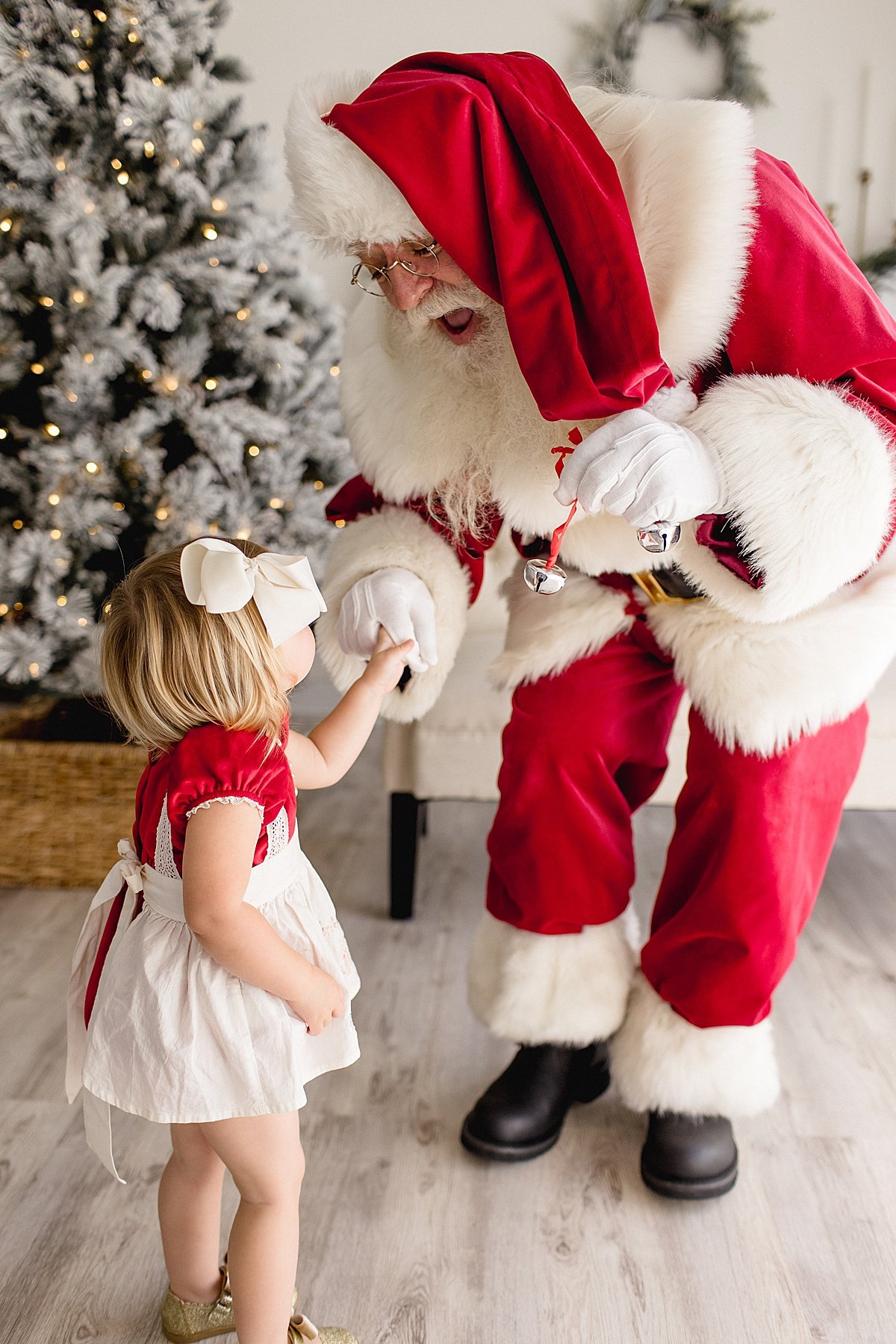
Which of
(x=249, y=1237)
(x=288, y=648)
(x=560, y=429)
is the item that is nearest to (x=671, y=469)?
(x=560, y=429)

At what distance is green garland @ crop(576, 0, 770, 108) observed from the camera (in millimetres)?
2352

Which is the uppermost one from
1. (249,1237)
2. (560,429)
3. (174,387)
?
(560,429)

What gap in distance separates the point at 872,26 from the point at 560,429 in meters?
2.13

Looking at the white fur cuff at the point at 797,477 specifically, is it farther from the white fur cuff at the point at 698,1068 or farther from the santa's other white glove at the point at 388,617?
the white fur cuff at the point at 698,1068

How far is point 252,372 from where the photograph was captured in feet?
6.10

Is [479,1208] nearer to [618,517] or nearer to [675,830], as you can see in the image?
[675,830]

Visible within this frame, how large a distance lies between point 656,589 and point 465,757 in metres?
0.62

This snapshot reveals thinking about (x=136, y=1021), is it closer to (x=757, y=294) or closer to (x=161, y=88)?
(x=757, y=294)

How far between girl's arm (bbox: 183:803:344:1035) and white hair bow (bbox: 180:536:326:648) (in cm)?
16

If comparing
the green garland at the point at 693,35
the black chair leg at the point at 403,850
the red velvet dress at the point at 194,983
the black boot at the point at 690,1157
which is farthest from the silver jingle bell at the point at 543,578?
the green garland at the point at 693,35

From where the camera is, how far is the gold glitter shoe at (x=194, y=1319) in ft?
3.14

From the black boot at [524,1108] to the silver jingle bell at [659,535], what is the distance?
662 mm

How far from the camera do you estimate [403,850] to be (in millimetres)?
1758

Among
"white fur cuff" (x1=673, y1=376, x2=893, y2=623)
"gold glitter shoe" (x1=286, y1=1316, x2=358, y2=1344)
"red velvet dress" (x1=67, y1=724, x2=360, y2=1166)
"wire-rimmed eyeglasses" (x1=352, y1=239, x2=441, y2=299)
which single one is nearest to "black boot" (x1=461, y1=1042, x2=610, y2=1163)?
"gold glitter shoe" (x1=286, y1=1316, x2=358, y2=1344)
